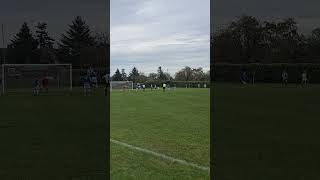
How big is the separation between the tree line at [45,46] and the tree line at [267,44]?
11.5 metres

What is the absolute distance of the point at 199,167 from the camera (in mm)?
7059

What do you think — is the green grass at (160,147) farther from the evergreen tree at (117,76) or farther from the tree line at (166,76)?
the tree line at (166,76)

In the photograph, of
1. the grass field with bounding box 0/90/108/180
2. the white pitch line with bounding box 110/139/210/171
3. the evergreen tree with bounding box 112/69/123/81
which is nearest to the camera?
the grass field with bounding box 0/90/108/180

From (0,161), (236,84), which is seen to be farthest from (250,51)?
(0,161)

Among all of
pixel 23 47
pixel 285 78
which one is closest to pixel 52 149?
pixel 285 78

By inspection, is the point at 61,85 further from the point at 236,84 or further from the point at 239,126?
the point at 239,126

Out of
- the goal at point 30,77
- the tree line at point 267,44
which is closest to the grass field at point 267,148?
the goal at point 30,77

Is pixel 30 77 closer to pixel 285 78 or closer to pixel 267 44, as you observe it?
pixel 285 78

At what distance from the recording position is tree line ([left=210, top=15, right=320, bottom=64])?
4081 centimetres

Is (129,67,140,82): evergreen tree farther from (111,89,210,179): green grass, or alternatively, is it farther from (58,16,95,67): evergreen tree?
(111,89,210,179): green grass

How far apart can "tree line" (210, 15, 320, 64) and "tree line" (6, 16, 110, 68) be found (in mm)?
11492

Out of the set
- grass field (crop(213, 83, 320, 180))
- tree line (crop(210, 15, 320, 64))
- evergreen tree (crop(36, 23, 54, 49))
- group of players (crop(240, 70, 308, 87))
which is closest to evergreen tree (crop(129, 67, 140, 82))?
tree line (crop(210, 15, 320, 64))

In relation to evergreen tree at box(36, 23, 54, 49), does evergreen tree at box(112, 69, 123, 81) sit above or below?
below

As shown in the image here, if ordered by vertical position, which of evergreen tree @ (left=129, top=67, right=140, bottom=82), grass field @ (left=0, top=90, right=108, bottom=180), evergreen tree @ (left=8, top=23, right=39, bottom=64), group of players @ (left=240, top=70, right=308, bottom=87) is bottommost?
grass field @ (left=0, top=90, right=108, bottom=180)
